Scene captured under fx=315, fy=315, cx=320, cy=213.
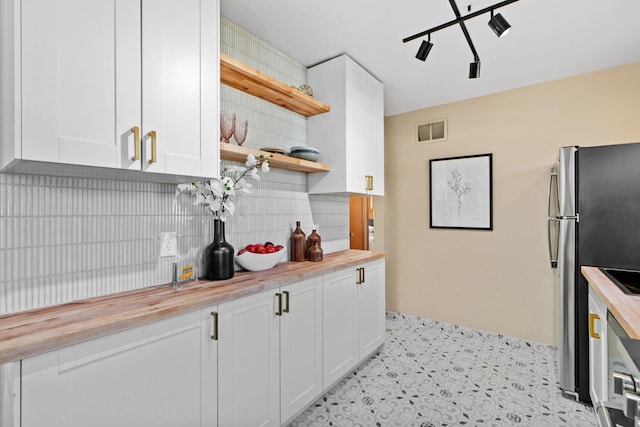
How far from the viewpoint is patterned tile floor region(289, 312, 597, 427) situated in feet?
6.48

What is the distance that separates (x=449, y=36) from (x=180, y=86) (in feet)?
6.22

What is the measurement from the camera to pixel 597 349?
1841mm

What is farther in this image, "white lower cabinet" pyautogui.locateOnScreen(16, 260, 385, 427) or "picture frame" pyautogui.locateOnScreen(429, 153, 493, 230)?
"picture frame" pyautogui.locateOnScreen(429, 153, 493, 230)

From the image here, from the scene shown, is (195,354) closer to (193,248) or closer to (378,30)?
(193,248)

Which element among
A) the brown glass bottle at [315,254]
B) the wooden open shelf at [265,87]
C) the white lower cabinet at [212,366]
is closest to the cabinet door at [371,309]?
the white lower cabinet at [212,366]

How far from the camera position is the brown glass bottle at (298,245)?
241cm

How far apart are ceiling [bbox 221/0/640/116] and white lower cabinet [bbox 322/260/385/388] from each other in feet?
5.60

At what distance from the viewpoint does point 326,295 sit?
7.04 feet

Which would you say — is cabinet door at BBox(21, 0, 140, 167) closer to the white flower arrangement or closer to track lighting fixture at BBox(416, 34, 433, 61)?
the white flower arrangement

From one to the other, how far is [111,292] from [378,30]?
7.45 feet

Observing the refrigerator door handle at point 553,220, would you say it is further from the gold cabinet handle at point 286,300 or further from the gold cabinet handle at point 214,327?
the gold cabinet handle at point 214,327

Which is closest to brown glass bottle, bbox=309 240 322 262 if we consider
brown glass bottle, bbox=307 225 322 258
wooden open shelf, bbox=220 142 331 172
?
brown glass bottle, bbox=307 225 322 258

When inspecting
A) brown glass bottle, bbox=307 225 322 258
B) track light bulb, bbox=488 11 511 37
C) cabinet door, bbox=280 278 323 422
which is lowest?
cabinet door, bbox=280 278 323 422

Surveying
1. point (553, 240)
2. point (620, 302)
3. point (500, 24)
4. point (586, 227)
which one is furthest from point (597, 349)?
point (500, 24)
